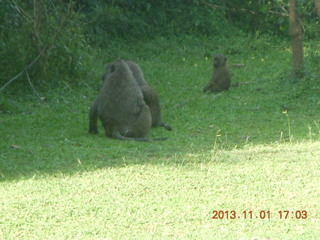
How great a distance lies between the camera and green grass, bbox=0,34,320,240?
5.17 meters

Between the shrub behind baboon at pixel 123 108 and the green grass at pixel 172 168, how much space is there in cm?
35

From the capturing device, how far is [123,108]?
30.6 ft

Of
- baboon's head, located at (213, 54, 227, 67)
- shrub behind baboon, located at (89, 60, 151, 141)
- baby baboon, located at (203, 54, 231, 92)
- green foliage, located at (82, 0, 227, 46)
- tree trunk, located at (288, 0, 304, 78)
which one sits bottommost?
green foliage, located at (82, 0, 227, 46)

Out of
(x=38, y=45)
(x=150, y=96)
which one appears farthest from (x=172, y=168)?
(x=38, y=45)

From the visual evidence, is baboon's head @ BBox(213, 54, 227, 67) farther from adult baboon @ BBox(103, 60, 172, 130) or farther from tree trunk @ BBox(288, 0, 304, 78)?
adult baboon @ BBox(103, 60, 172, 130)

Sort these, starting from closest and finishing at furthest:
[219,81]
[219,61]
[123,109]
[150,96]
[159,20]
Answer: [123,109], [150,96], [219,81], [219,61], [159,20]

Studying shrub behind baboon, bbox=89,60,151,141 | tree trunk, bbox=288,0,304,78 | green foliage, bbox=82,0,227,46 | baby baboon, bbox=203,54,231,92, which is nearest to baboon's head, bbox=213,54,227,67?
baby baboon, bbox=203,54,231,92

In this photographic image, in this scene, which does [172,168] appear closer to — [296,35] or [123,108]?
[123,108]

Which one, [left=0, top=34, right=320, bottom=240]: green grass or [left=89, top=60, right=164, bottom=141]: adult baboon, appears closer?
[left=0, top=34, right=320, bottom=240]: green grass

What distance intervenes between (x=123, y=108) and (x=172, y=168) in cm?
265

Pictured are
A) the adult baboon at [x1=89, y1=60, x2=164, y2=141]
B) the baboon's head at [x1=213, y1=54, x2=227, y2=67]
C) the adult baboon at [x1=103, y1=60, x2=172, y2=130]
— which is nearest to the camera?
the adult baboon at [x1=89, y1=60, x2=164, y2=141]

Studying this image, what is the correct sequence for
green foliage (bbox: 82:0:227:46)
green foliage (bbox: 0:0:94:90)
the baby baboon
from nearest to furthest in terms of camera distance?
1. green foliage (bbox: 0:0:94:90)
2. the baby baboon
3. green foliage (bbox: 82:0:227:46)

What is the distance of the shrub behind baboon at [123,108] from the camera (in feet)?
30.5

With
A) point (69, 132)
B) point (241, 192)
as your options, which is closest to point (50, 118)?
point (69, 132)
